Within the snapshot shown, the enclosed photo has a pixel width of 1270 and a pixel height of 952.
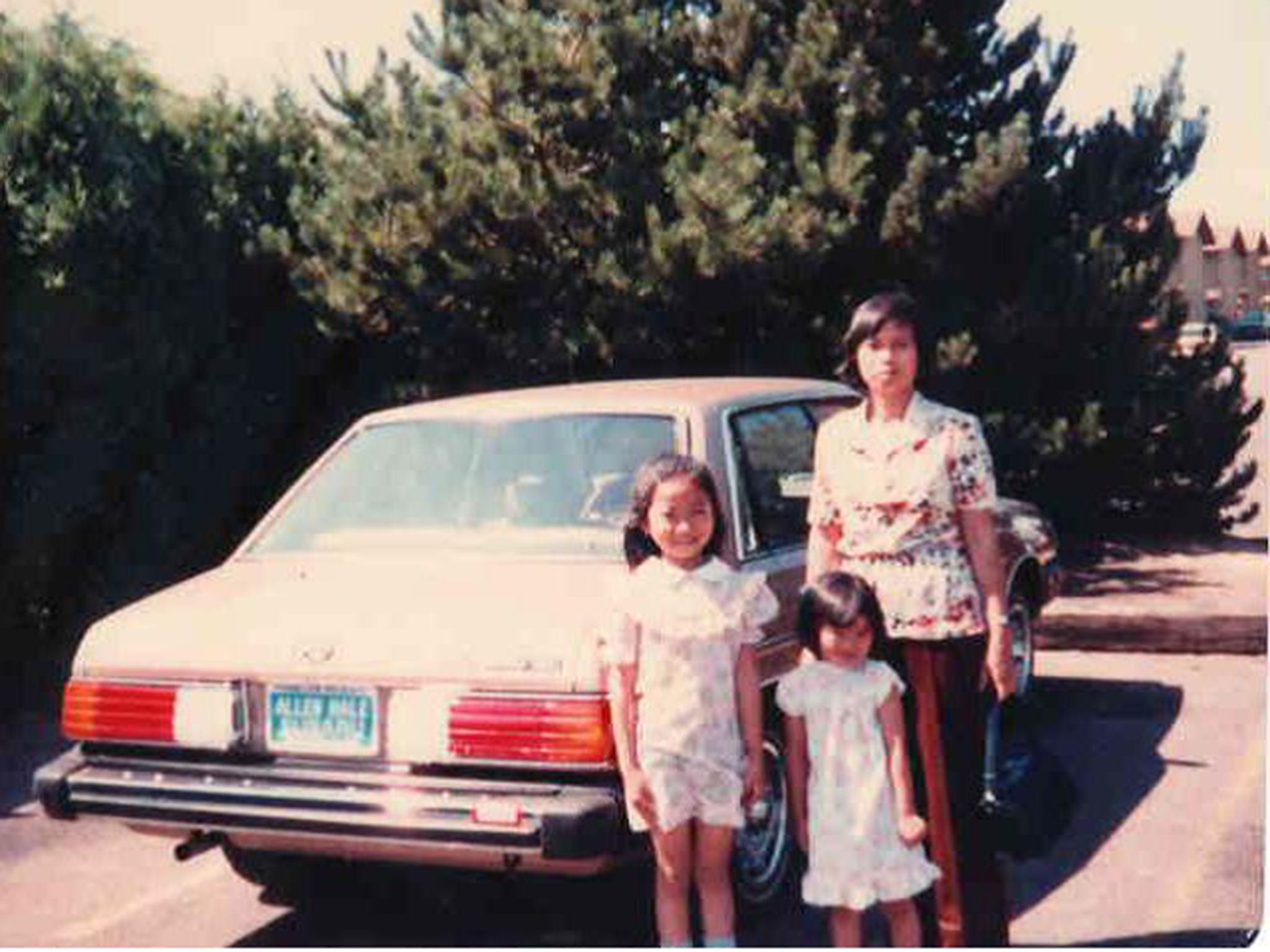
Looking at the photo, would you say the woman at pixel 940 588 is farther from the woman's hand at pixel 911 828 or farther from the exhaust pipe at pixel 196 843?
the exhaust pipe at pixel 196 843

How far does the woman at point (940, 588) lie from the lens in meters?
3.26

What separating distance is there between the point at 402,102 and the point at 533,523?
5.54 meters

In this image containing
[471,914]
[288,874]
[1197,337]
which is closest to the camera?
[471,914]

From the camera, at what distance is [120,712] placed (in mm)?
3701

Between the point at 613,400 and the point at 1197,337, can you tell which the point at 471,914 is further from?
the point at 1197,337

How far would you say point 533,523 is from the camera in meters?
4.07

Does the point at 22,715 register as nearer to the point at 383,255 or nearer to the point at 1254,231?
the point at 383,255

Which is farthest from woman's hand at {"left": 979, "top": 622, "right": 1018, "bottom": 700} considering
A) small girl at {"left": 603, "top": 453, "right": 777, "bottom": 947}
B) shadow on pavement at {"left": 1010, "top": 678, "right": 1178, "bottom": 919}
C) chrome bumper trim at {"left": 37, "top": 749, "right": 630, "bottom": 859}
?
shadow on pavement at {"left": 1010, "top": 678, "right": 1178, "bottom": 919}

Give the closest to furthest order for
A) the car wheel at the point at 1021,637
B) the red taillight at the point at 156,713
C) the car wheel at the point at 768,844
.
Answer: the red taillight at the point at 156,713 → the car wheel at the point at 768,844 → the car wheel at the point at 1021,637

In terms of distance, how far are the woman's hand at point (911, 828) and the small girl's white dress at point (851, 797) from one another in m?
0.05

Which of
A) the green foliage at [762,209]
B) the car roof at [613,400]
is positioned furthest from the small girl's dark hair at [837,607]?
the green foliage at [762,209]

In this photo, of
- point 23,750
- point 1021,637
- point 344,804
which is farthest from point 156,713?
point 1021,637

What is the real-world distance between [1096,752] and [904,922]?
262 centimetres

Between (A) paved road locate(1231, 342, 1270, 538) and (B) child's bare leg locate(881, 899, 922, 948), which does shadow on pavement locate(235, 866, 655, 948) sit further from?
(A) paved road locate(1231, 342, 1270, 538)
